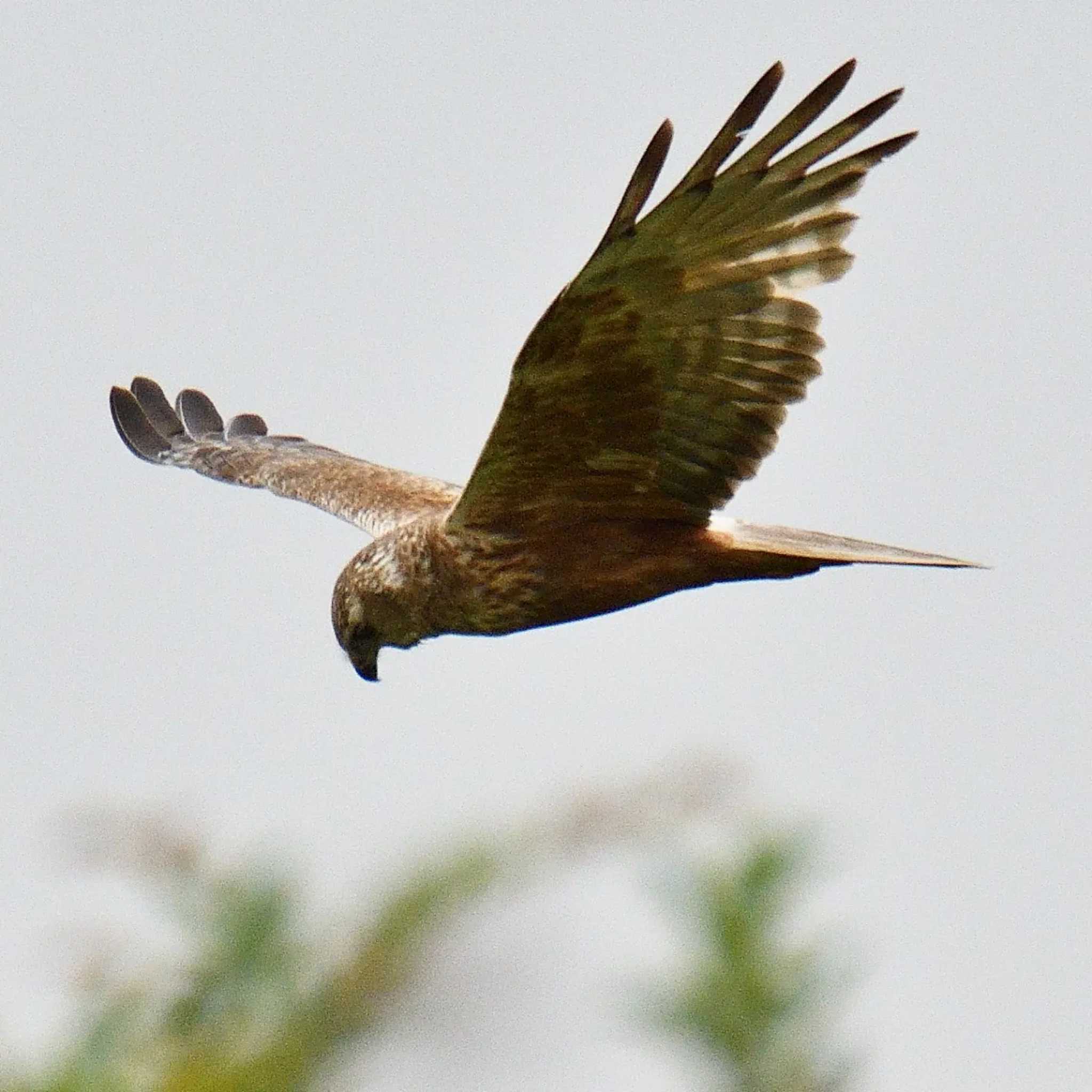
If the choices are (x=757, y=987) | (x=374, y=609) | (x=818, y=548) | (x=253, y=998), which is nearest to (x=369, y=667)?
(x=374, y=609)

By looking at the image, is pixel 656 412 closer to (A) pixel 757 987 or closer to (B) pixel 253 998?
(A) pixel 757 987

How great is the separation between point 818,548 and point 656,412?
78 centimetres

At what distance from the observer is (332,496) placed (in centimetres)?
773

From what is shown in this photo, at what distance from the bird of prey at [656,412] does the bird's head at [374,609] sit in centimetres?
1

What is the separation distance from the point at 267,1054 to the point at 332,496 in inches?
263

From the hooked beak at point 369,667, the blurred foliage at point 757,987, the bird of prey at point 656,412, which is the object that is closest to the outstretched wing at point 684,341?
the bird of prey at point 656,412

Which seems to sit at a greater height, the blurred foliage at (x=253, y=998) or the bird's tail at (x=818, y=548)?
the bird's tail at (x=818, y=548)

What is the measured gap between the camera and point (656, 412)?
5.09 meters

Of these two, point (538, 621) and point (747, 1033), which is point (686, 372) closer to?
point (538, 621)

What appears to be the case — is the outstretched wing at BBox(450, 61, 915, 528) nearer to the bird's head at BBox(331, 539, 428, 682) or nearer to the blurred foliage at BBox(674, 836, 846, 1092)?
the bird's head at BBox(331, 539, 428, 682)

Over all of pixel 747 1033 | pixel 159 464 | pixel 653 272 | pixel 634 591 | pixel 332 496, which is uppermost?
pixel 159 464

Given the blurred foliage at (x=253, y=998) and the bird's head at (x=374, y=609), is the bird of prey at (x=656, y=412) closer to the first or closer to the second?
the bird's head at (x=374, y=609)

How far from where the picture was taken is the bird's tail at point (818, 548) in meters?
5.29

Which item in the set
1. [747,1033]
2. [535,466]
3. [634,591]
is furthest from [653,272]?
[747,1033]
